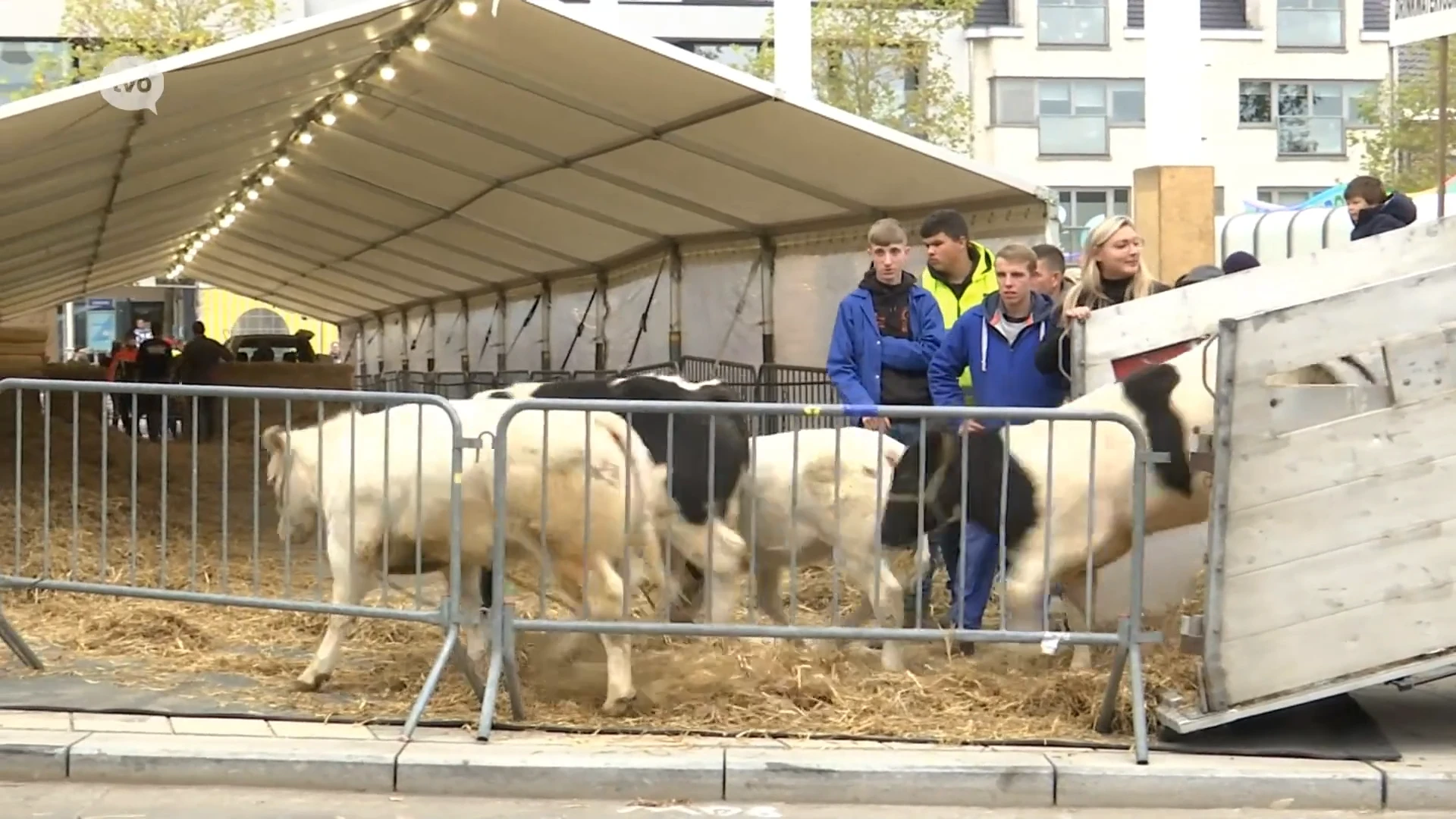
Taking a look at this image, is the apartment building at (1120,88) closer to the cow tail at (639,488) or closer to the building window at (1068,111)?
the building window at (1068,111)

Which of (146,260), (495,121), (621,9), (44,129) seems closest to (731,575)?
(44,129)

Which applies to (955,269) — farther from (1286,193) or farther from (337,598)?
(1286,193)

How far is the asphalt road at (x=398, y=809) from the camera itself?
531 centimetres

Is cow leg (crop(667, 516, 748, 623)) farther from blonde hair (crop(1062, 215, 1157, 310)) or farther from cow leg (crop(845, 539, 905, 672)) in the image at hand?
blonde hair (crop(1062, 215, 1157, 310))

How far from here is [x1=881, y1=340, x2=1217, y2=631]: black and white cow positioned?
6.34 meters

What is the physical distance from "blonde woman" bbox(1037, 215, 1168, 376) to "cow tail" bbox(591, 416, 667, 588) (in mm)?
1795

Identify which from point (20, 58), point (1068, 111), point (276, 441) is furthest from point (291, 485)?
point (1068, 111)

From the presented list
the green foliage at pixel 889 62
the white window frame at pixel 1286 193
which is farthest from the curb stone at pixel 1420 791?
the white window frame at pixel 1286 193

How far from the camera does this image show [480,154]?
15.3 meters

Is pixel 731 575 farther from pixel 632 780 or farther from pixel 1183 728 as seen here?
pixel 1183 728

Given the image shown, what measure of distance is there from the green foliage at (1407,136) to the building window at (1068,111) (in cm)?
812

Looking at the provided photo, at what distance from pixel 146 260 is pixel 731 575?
25429 mm

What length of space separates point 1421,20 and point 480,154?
26.1 ft

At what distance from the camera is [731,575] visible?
7.02 meters
